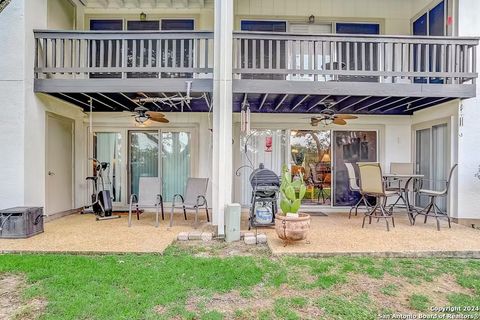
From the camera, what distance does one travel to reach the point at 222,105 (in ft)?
17.6

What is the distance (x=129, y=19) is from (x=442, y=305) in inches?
330

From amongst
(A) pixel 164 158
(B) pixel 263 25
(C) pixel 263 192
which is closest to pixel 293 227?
(C) pixel 263 192

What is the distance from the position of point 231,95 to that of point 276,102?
199 centimetres

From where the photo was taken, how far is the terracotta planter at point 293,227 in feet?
15.0

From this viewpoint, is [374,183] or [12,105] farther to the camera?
[374,183]

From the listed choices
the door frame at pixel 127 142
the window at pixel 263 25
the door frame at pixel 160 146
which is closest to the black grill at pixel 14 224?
the door frame at pixel 127 142

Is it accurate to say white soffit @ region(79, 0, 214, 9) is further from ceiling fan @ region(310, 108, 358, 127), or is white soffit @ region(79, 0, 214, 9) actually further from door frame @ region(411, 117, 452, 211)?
door frame @ region(411, 117, 452, 211)

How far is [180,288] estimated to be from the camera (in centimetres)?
331

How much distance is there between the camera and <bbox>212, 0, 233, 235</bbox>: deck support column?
17.5ft

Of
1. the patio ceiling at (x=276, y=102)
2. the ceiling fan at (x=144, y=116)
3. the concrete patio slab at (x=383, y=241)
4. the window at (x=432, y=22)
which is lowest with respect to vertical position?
the concrete patio slab at (x=383, y=241)

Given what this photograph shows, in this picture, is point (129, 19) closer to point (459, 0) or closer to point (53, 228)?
point (53, 228)

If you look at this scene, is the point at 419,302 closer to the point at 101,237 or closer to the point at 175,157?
the point at 101,237

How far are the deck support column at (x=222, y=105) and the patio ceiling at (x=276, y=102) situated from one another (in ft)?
2.98

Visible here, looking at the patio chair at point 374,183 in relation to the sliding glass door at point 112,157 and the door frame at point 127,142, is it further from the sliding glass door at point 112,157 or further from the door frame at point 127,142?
the sliding glass door at point 112,157
